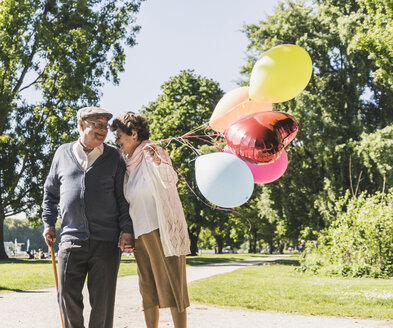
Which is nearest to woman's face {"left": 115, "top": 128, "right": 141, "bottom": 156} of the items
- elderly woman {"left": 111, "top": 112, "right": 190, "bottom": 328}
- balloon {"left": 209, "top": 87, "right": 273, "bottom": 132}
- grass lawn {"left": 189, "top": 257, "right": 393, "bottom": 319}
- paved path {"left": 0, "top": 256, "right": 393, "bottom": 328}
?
elderly woman {"left": 111, "top": 112, "right": 190, "bottom": 328}

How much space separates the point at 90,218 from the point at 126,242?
323 millimetres

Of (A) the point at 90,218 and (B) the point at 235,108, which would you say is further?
(B) the point at 235,108

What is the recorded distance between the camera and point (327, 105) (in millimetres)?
18734

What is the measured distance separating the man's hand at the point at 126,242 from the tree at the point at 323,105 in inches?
605

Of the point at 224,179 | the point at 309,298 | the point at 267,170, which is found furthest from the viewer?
the point at 309,298

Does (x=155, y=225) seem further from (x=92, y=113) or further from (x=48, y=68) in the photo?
(x=48, y=68)

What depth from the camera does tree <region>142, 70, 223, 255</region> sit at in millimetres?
22797

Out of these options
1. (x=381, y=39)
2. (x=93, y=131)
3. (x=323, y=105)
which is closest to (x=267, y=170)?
(x=93, y=131)

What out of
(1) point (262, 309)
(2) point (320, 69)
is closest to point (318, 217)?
(2) point (320, 69)

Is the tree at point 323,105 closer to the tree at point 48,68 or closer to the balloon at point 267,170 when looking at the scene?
the tree at point 48,68

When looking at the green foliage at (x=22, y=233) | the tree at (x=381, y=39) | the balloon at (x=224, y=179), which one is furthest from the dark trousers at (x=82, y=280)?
the green foliage at (x=22, y=233)

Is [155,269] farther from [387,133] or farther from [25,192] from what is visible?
[25,192]

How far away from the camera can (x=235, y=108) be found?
147 inches

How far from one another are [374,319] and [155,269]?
3.40 metres
